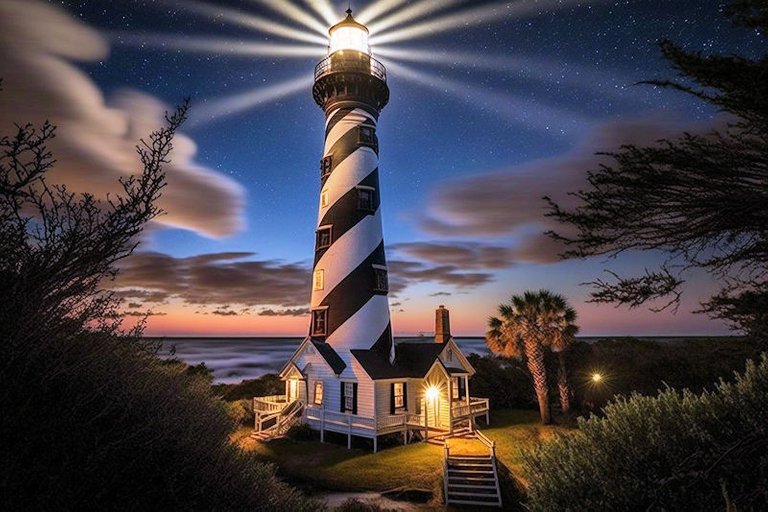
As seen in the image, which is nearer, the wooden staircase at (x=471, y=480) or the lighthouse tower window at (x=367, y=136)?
the wooden staircase at (x=471, y=480)

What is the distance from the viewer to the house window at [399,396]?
2028cm

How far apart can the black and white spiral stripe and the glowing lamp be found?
143 inches

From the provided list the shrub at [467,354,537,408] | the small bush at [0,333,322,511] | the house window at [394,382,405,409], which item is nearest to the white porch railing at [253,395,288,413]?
the house window at [394,382,405,409]

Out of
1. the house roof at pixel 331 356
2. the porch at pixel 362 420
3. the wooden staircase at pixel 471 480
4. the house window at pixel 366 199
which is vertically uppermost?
the house window at pixel 366 199

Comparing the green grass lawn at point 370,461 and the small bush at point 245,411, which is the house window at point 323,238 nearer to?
the green grass lawn at point 370,461

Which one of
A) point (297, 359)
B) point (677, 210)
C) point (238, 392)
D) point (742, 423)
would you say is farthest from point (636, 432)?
point (238, 392)

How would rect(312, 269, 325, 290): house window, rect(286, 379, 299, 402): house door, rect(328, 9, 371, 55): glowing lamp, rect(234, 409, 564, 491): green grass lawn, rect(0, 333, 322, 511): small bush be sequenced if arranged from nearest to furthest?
1. rect(0, 333, 322, 511): small bush
2. rect(234, 409, 564, 491): green grass lawn
3. rect(312, 269, 325, 290): house window
4. rect(286, 379, 299, 402): house door
5. rect(328, 9, 371, 55): glowing lamp

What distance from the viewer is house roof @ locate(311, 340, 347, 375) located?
20.2 metres

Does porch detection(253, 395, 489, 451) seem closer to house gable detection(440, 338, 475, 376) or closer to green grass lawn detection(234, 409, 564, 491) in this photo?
green grass lawn detection(234, 409, 564, 491)

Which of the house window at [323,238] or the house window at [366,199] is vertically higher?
the house window at [366,199]

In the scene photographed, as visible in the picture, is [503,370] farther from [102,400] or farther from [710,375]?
[102,400]

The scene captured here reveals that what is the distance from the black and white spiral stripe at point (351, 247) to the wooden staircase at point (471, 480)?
718 centimetres

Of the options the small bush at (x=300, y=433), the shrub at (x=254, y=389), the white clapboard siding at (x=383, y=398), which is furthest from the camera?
the shrub at (x=254, y=389)

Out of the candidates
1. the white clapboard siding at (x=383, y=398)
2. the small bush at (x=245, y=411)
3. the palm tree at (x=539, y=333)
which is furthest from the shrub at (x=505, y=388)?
the small bush at (x=245, y=411)
